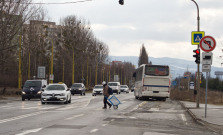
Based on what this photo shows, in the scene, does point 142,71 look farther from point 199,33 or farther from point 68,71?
point 68,71

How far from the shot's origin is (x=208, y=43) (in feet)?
56.2

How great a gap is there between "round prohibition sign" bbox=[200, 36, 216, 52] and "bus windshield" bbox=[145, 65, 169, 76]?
20017mm

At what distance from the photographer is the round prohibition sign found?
55.9ft

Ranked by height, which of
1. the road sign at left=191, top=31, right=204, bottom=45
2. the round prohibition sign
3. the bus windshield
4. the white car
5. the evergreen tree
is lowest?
the white car

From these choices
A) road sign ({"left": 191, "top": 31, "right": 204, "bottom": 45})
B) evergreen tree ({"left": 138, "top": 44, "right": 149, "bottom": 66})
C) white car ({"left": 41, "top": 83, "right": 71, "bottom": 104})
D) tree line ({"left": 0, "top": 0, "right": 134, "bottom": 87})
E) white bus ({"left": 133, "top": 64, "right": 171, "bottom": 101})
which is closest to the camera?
road sign ({"left": 191, "top": 31, "right": 204, "bottom": 45})

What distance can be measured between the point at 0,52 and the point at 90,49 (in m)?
48.2

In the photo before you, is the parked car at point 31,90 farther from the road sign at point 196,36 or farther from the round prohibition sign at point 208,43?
the round prohibition sign at point 208,43

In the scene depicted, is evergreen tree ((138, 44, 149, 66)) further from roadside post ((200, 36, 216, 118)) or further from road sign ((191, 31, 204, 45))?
roadside post ((200, 36, 216, 118))

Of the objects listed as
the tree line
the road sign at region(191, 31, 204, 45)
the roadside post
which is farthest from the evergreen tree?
the roadside post

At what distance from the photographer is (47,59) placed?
3063 inches

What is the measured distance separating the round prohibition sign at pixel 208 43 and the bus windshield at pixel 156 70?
2002 cm

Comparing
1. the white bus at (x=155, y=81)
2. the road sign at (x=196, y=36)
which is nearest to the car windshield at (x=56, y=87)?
the white bus at (x=155, y=81)

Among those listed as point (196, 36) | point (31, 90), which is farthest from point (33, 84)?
point (196, 36)

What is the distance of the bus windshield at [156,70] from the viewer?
122 ft
